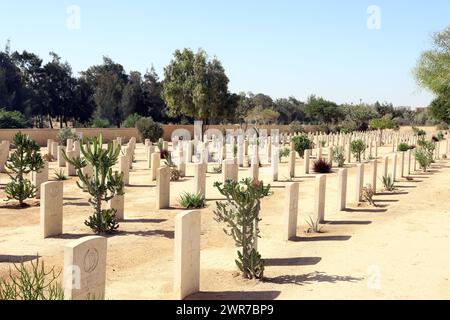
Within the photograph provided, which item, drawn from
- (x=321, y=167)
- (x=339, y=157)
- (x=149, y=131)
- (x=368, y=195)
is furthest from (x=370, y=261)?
(x=149, y=131)

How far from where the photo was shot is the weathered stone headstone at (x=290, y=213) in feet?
31.2

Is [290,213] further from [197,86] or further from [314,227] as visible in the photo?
[197,86]

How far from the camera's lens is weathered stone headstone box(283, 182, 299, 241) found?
31.2 feet

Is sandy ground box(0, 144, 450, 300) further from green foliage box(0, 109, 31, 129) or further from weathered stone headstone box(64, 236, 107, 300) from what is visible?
green foliage box(0, 109, 31, 129)

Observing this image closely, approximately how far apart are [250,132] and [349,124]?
26.6 metres

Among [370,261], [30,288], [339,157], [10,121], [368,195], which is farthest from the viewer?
[10,121]

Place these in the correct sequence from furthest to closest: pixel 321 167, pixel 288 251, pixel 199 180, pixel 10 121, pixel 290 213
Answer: pixel 10 121 → pixel 321 167 → pixel 199 180 → pixel 290 213 → pixel 288 251

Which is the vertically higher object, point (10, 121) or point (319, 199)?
point (10, 121)

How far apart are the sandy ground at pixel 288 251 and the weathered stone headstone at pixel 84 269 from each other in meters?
0.93

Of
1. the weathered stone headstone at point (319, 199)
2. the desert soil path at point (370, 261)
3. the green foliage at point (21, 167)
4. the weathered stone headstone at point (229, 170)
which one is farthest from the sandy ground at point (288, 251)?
the weathered stone headstone at point (229, 170)

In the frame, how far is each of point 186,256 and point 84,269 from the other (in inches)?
61.2

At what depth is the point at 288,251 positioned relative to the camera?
869 centimetres

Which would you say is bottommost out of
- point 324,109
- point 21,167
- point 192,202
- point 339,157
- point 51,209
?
point 192,202
